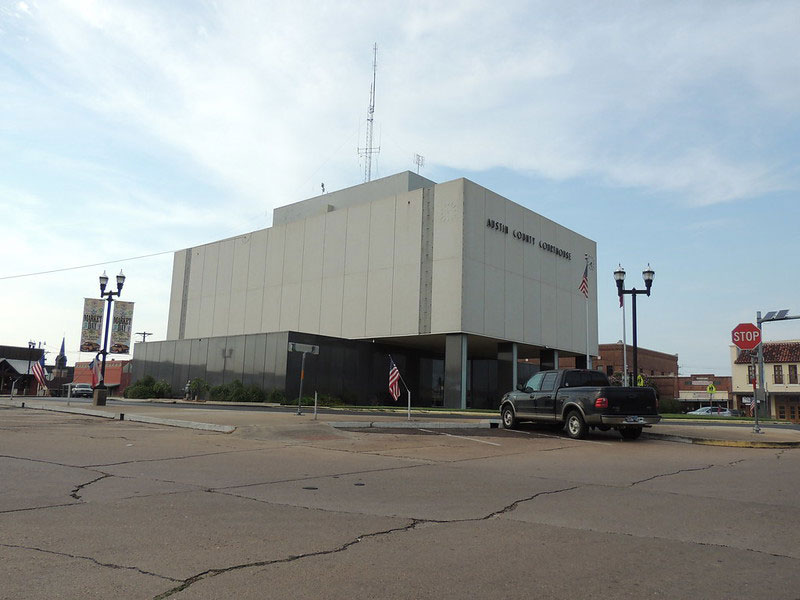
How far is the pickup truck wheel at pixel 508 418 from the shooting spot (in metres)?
19.6

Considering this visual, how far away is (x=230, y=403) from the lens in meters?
41.6

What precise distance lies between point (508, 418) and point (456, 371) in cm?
2295

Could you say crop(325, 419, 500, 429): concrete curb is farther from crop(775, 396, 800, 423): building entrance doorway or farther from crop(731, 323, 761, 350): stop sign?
crop(775, 396, 800, 423): building entrance doorway

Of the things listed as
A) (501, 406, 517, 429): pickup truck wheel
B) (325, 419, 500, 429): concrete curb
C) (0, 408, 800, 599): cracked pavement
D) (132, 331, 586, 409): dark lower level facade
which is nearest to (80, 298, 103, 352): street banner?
(132, 331, 586, 409): dark lower level facade

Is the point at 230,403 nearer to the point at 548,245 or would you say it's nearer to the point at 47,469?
the point at 548,245

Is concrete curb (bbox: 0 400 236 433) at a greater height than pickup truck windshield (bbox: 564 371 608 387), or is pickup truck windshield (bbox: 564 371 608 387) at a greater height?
pickup truck windshield (bbox: 564 371 608 387)

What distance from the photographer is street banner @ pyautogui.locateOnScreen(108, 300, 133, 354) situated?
35500 millimetres

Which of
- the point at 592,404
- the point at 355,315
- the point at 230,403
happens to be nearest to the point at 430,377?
the point at 355,315

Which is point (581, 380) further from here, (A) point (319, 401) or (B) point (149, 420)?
(A) point (319, 401)

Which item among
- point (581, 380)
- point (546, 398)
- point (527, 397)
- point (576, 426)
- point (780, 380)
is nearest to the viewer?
point (576, 426)

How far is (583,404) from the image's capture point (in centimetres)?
1662

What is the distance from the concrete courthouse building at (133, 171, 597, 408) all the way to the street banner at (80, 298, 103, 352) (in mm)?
11546

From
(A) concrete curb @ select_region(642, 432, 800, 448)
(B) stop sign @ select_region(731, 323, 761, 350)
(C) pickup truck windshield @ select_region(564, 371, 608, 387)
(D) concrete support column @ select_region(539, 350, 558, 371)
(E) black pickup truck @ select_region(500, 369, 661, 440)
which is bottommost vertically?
(A) concrete curb @ select_region(642, 432, 800, 448)

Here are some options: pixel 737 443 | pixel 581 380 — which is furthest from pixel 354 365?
pixel 737 443
